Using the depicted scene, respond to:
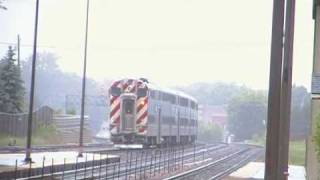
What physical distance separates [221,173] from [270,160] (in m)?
3.10

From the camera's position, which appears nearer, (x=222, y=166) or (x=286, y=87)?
(x=286, y=87)

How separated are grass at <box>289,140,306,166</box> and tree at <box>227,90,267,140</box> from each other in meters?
0.62

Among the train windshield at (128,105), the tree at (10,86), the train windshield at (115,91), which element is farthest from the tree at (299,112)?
the tree at (10,86)

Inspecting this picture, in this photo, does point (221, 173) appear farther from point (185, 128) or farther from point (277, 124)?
point (277, 124)

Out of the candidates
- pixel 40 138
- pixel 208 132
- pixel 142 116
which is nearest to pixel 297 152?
pixel 208 132

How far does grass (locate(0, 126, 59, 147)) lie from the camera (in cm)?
1017

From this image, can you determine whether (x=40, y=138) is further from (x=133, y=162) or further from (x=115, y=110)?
(x=133, y=162)

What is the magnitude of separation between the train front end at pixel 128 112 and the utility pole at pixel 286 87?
120 inches

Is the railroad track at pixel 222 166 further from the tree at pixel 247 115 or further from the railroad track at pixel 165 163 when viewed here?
the tree at pixel 247 115

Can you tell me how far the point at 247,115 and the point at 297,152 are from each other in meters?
1.32

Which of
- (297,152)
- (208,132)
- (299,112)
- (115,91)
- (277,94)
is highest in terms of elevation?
(115,91)

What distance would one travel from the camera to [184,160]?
11.0m

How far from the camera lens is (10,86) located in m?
9.64

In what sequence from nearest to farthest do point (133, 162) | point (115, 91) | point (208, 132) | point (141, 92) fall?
point (208, 132)
point (133, 162)
point (115, 91)
point (141, 92)
